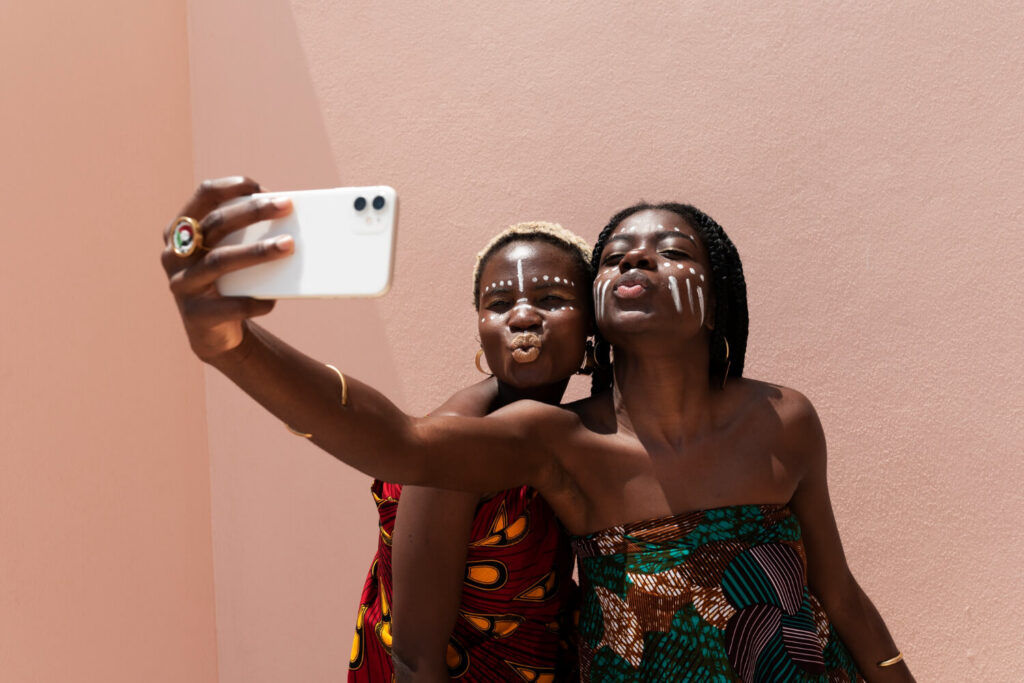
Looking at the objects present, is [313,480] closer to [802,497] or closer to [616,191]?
[616,191]

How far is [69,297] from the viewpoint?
2426 millimetres

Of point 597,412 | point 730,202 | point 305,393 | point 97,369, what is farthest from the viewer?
point 97,369

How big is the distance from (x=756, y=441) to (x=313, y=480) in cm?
138

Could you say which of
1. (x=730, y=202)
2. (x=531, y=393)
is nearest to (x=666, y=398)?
(x=531, y=393)

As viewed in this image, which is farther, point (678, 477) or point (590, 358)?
point (590, 358)

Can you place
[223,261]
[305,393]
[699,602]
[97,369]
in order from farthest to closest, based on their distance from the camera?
[97,369] → [699,602] → [305,393] → [223,261]

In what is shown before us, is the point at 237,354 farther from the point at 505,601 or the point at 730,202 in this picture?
the point at 730,202

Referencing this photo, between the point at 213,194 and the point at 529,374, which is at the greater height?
the point at 213,194

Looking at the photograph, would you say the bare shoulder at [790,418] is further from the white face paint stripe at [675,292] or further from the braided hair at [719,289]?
the white face paint stripe at [675,292]

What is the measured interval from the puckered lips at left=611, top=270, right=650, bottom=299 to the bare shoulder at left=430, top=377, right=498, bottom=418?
271 mm

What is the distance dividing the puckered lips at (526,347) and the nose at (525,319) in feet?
0.04

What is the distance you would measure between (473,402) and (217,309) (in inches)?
26.2

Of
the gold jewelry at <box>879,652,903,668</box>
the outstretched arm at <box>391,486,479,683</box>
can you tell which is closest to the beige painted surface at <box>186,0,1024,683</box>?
the gold jewelry at <box>879,652,903,668</box>

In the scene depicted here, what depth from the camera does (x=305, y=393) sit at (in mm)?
1124
